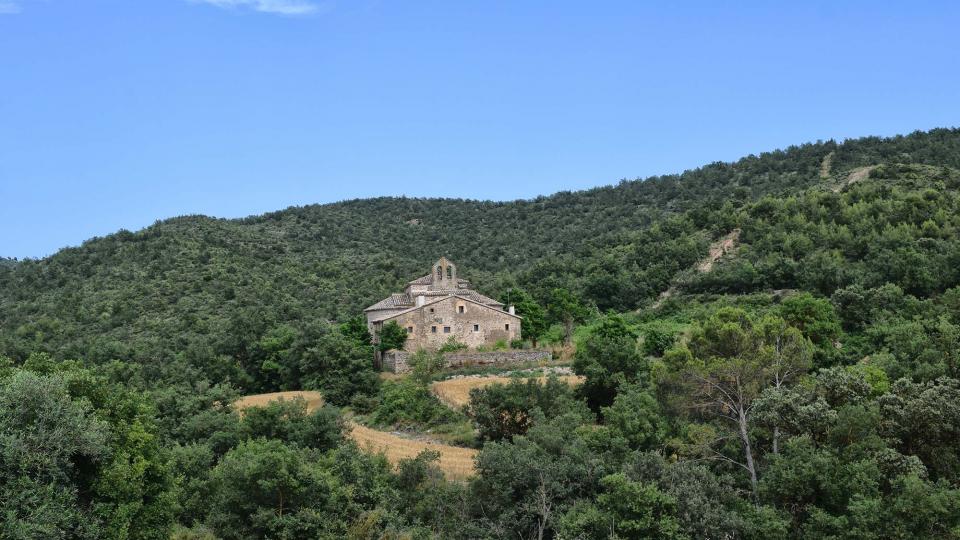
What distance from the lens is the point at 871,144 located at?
94.3 meters

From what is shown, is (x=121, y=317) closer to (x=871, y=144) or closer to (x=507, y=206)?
(x=507, y=206)

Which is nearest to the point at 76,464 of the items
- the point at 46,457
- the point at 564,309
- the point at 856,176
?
the point at 46,457

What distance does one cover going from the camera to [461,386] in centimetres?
3731

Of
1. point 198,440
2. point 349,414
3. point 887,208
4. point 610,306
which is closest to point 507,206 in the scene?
point 610,306

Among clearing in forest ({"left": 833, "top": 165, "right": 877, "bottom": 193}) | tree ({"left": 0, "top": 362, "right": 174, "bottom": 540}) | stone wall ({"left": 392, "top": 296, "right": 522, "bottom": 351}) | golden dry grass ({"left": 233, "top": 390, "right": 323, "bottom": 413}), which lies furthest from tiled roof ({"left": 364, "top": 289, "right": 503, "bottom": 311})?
clearing in forest ({"left": 833, "top": 165, "right": 877, "bottom": 193})

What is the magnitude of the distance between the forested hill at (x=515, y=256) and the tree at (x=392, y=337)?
4.27m

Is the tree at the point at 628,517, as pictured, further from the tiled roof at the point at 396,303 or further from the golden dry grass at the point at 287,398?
the tiled roof at the point at 396,303

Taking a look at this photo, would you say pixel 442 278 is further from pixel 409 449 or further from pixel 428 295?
pixel 409 449

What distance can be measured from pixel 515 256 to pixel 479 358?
151 ft

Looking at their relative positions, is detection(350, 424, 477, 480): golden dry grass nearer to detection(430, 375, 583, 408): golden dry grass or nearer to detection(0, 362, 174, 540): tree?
detection(430, 375, 583, 408): golden dry grass

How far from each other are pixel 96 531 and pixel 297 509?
4.60 meters

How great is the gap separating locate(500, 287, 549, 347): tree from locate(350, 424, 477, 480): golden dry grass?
16388mm

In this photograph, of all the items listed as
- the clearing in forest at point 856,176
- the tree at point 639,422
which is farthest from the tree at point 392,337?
the clearing in forest at point 856,176

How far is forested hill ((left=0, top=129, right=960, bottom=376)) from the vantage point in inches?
1974
